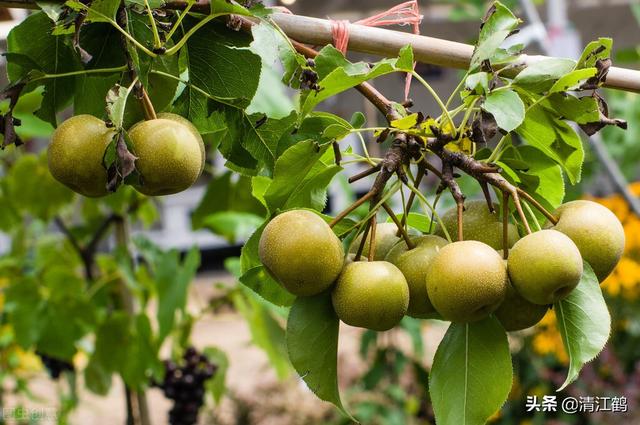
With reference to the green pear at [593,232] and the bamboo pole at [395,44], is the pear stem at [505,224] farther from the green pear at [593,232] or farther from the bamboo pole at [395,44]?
the bamboo pole at [395,44]

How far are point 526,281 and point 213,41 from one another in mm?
283

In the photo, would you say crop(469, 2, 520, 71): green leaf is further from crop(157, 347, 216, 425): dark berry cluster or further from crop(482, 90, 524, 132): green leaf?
crop(157, 347, 216, 425): dark berry cluster

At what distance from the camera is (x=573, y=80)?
0.51m

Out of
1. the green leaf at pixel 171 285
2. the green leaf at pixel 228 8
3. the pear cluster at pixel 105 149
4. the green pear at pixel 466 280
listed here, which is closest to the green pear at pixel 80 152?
the pear cluster at pixel 105 149

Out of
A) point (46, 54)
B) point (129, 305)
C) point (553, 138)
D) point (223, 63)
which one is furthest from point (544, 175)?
point (129, 305)

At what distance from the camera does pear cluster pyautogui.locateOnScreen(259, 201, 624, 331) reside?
48cm

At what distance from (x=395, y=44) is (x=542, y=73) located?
13 cm

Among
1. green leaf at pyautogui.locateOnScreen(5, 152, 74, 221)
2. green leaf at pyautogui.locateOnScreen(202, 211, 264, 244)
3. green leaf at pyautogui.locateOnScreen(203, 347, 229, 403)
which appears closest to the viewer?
green leaf at pyautogui.locateOnScreen(202, 211, 264, 244)

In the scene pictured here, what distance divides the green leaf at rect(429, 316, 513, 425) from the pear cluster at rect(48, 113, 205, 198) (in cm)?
22

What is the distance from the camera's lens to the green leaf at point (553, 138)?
22.0 inches

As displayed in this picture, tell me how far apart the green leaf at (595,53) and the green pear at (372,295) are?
19cm

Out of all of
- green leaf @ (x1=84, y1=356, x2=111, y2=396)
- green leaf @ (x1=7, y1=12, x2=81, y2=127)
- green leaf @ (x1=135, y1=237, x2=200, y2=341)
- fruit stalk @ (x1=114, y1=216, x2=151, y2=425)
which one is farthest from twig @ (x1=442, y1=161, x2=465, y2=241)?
green leaf @ (x1=84, y1=356, x2=111, y2=396)

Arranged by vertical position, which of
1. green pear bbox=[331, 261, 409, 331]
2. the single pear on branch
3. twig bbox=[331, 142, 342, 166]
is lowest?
green pear bbox=[331, 261, 409, 331]

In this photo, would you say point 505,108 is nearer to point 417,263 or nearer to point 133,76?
point 417,263
